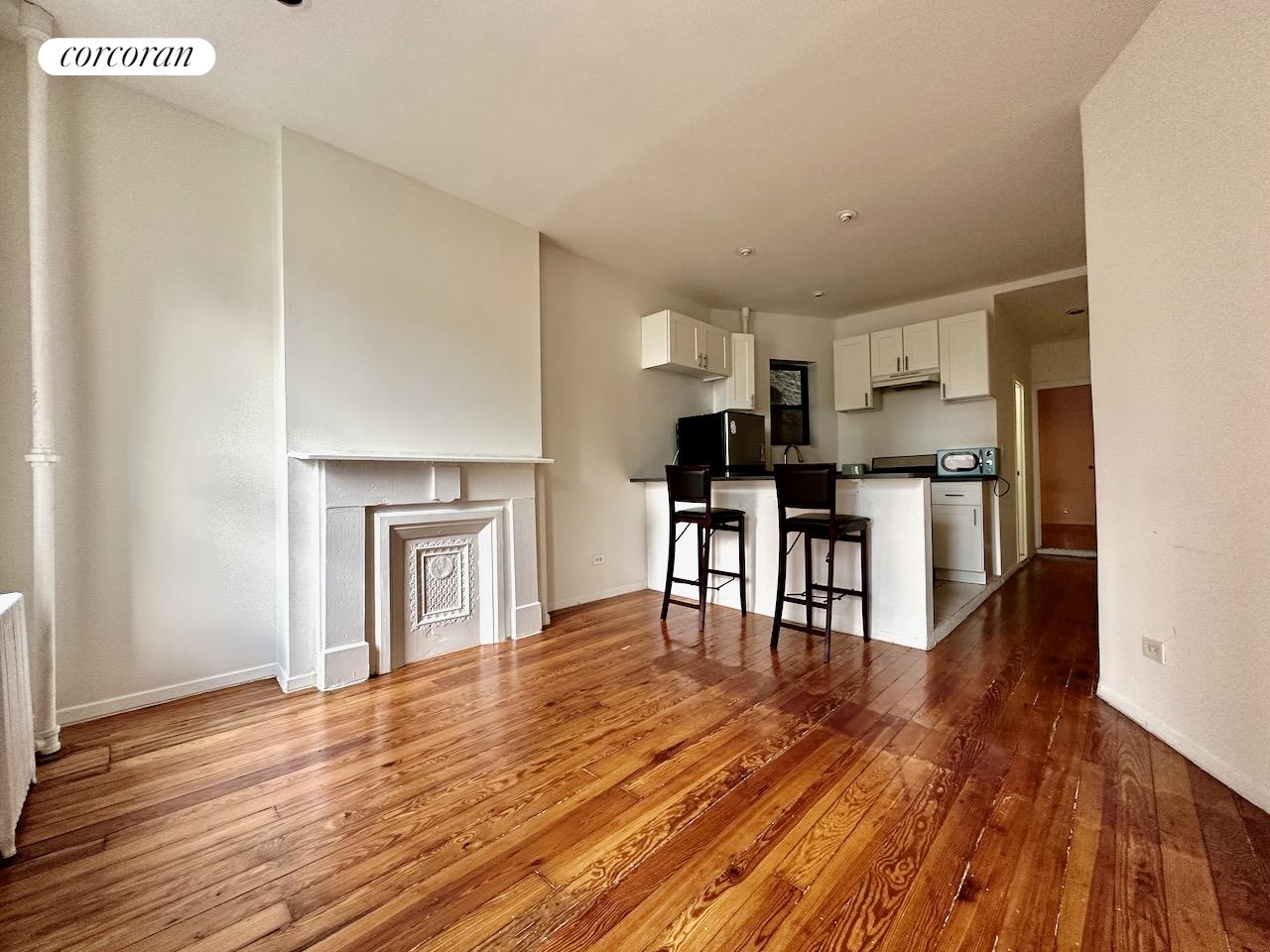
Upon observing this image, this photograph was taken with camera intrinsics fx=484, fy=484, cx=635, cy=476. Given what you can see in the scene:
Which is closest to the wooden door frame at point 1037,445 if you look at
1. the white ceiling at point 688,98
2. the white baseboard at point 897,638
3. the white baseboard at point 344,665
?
the white ceiling at point 688,98

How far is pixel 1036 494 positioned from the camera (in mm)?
6281

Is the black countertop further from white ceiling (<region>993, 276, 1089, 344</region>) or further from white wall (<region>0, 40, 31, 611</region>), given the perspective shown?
white wall (<region>0, 40, 31, 611</region>)

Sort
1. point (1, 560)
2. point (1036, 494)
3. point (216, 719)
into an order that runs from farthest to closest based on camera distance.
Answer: point (1036, 494) → point (216, 719) → point (1, 560)

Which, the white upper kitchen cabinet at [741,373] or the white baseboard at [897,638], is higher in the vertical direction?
the white upper kitchen cabinet at [741,373]

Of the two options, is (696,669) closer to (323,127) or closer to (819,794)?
(819,794)

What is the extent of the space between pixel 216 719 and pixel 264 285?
7.05 feet

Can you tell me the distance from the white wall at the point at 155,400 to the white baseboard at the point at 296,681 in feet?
0.65

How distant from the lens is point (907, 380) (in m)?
5.07

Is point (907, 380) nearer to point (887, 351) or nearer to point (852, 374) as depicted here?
point (887, 351)

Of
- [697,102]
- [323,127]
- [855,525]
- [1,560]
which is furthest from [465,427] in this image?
[855,525]

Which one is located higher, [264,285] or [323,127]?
[323,127]

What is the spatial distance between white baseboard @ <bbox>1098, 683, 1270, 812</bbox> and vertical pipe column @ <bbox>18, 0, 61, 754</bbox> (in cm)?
417

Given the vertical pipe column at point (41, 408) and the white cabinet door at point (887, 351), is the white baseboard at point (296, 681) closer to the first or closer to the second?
the vertical pipe column at point (41, 408)

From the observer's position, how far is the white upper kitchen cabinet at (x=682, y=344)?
4.30m
